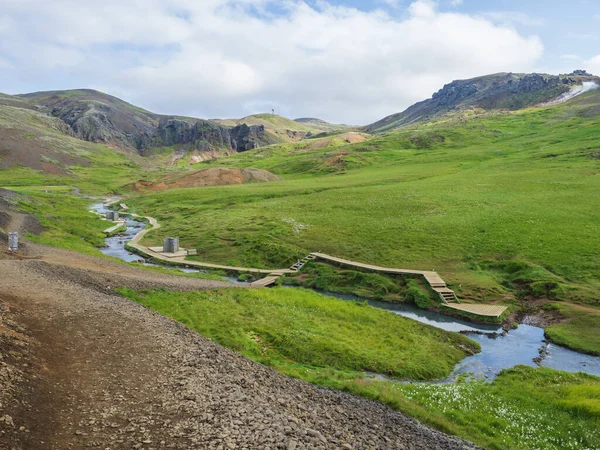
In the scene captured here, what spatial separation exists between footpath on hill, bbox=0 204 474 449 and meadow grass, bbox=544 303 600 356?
70.4ft

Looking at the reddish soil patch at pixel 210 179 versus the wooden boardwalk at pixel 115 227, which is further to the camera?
the reddish soil patch at pixel 210 179

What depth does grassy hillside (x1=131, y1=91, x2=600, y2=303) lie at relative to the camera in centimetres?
4934

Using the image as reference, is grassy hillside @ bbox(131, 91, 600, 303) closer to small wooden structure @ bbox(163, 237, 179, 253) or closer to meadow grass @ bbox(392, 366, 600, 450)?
small wooden structure @ bbox(163, 237, 179, 253)

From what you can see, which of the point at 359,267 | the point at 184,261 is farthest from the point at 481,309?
the point at 184,261

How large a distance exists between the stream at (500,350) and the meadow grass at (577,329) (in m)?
0.71

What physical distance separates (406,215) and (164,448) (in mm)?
62902

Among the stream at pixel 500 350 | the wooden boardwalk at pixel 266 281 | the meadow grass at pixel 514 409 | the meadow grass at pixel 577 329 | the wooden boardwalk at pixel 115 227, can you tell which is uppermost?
the wooden boardwalk at pixel 115 227

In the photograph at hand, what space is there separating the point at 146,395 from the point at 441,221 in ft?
188

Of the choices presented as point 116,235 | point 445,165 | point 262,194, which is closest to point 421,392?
point 116,235

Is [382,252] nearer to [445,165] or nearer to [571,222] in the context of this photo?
[571,222]

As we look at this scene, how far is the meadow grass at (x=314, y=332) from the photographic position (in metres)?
28.2

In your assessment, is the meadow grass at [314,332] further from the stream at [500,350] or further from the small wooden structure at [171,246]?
the small wooden structure at [171,246]

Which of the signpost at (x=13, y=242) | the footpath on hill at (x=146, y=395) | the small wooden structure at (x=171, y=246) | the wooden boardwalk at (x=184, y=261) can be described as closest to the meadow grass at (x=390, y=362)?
the footpath on hill at (x=146, y=395)

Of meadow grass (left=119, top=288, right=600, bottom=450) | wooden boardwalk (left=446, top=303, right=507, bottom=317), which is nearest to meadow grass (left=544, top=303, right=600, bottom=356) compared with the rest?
wooden boardwalk (left=446, top=303, right=507, bottom=317)
